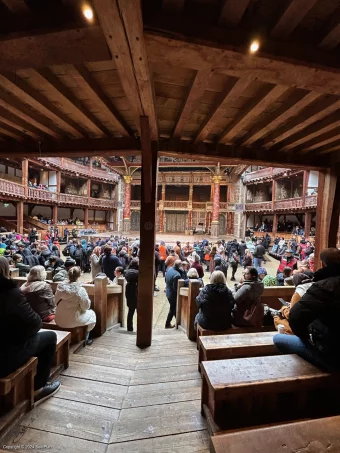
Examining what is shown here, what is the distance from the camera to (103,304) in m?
3.22

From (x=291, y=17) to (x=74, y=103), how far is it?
1.85 metres

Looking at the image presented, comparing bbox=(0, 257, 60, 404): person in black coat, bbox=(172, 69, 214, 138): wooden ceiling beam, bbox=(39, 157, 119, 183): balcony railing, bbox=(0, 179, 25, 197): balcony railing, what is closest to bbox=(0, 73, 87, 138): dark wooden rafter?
bbox=(172, 69, 214, 138): wooden ceiling beam

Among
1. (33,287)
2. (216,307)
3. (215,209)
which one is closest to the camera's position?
(33,287)

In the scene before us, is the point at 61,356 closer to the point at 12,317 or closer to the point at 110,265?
the point at 12,317

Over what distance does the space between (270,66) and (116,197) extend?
77.9ft

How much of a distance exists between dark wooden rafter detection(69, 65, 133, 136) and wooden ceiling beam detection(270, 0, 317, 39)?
54.1 inches

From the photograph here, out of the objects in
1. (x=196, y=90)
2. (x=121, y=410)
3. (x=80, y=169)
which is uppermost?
(x=80, y=169)

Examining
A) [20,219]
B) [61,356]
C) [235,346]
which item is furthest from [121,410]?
[20,219]

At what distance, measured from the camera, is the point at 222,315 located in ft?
8.50

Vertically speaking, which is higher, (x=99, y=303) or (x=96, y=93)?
(x=96, y=93)

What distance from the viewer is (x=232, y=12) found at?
118 cm

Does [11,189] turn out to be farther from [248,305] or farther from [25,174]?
[248,305]

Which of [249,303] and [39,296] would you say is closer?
[39,296]

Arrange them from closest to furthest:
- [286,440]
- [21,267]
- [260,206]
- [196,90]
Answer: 1. [286,440]
2. [196,90]
3. [21,267]
4. [260,206]
